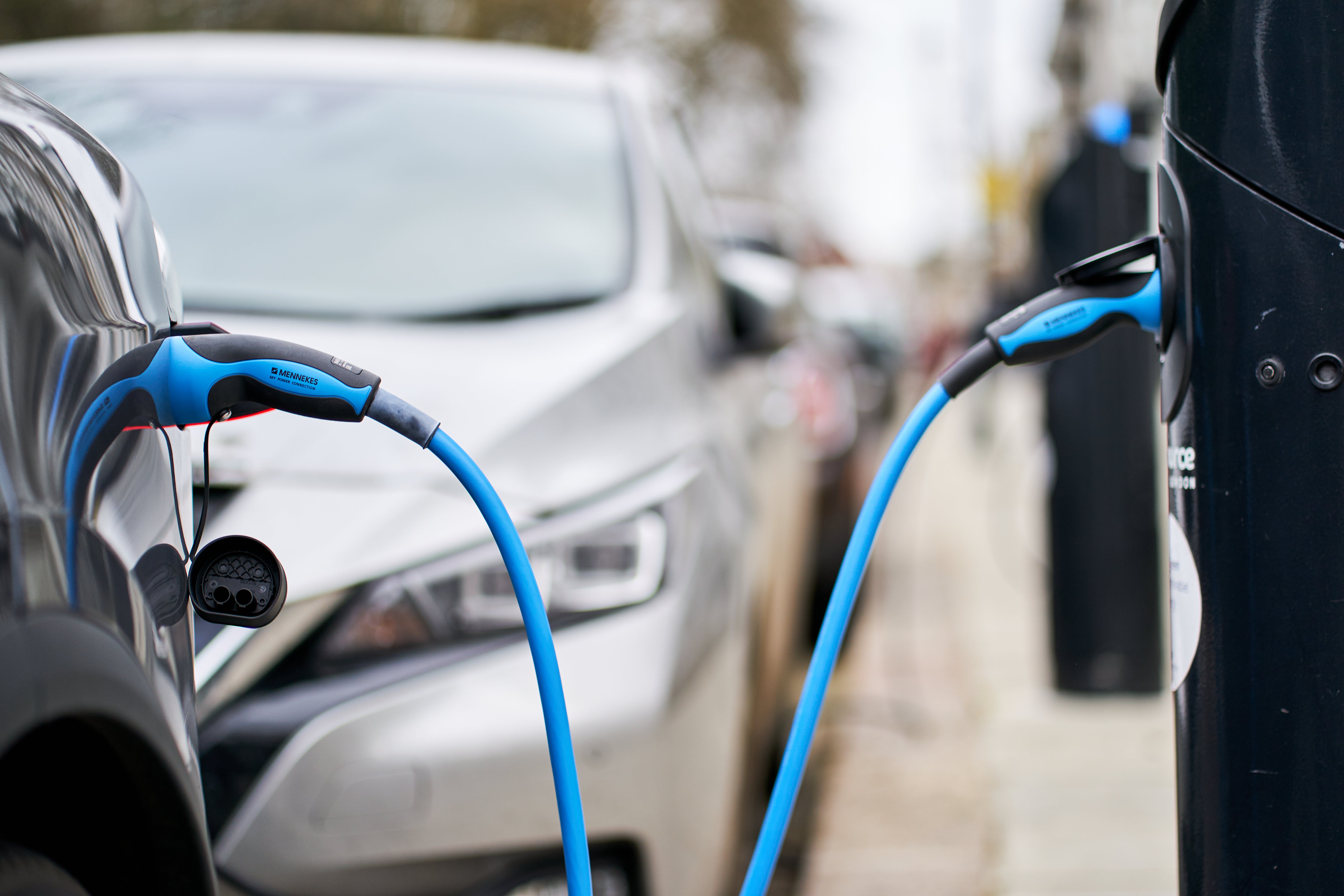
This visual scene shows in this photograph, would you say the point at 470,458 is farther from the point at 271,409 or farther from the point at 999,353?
the point at 999,353

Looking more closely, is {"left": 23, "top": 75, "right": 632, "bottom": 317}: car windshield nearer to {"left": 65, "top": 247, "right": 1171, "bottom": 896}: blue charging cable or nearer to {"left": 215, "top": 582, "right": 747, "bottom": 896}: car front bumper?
{"left": 215, "top": 582, "right": 747, "bottom": 896}: car front bumper

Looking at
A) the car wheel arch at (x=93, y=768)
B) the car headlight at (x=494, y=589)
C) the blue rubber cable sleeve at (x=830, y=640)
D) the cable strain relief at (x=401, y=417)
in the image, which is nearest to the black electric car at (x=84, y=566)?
the car wheel arch at (x=93, y=768)

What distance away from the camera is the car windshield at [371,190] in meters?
2.53

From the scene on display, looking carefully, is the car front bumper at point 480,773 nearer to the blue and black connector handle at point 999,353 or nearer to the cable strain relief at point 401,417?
the blue and black connector handle at point 999,353

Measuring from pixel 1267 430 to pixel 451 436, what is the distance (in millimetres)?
1096

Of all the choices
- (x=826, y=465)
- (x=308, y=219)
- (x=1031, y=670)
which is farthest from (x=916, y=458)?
(x=308, y=219)

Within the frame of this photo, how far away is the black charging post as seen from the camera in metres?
1.19

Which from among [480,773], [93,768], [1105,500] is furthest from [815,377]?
[93,768]

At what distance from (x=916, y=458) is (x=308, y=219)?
10009 mm

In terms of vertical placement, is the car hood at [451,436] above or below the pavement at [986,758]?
above

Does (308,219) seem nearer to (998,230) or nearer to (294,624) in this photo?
(294,624)

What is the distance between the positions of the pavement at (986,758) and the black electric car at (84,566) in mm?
1388

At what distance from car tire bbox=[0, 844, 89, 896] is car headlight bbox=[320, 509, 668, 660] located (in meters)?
0.81

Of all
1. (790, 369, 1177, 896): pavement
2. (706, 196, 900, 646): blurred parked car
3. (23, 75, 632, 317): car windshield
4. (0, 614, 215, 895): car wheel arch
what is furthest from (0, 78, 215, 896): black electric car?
(706, 196, 900, 646): blurred parked car
